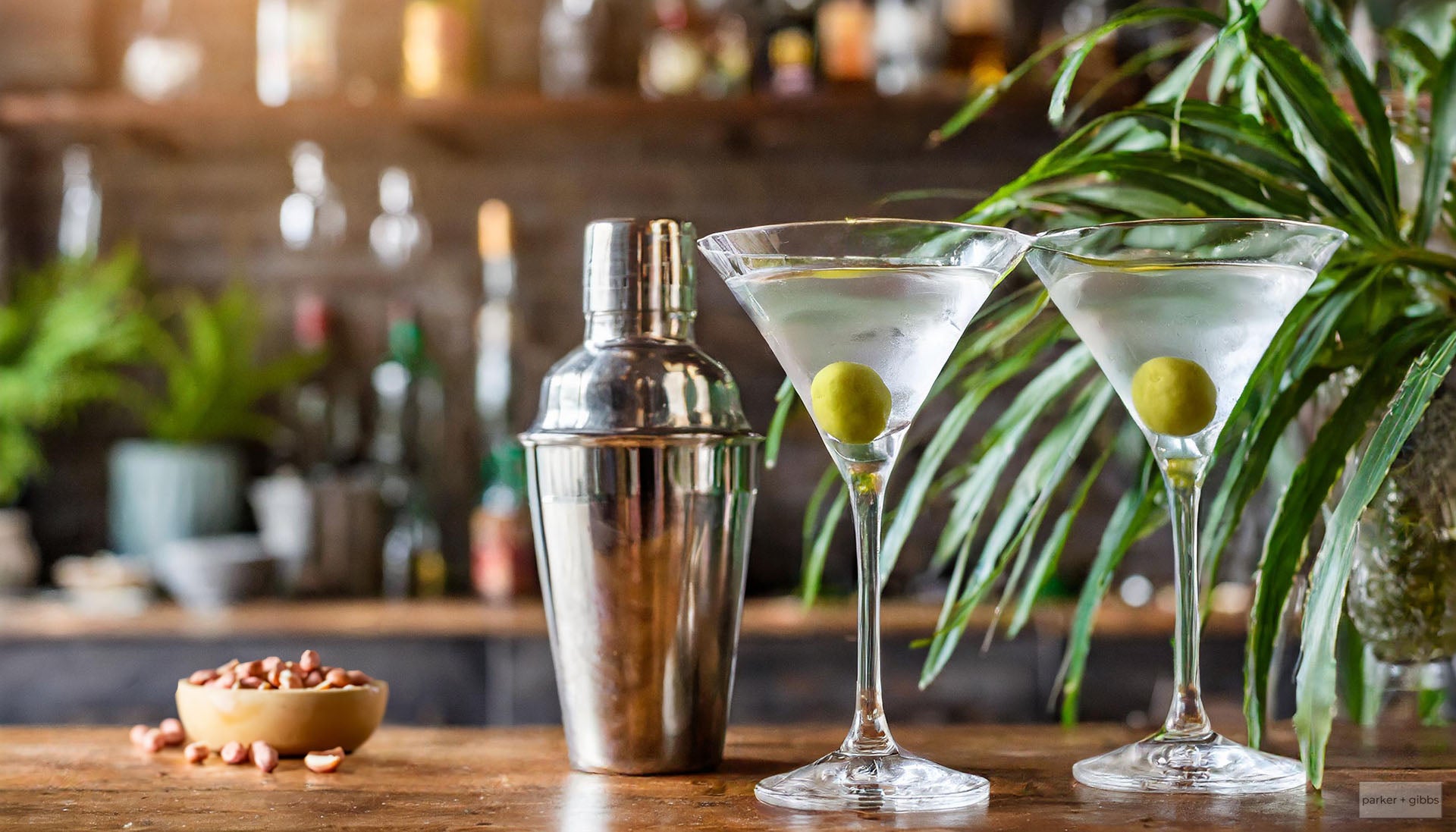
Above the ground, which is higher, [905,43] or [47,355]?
[905,43]

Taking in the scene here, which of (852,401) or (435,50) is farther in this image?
(435,50)

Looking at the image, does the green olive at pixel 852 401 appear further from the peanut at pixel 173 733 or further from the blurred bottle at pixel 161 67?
the blurred bottle at pixel 161 67

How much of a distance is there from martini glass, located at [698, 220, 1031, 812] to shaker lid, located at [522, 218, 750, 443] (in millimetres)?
64

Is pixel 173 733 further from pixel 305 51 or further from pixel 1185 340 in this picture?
pixel 305 51

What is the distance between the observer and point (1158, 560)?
2590mm

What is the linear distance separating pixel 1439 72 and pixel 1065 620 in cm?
147

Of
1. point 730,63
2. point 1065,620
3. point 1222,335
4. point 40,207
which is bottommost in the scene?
point 1065,620

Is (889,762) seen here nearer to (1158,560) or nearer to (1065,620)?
(1065,620)

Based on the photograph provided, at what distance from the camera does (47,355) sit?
7.89 feet

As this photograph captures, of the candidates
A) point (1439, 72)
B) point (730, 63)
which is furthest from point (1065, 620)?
point (1439, 72)

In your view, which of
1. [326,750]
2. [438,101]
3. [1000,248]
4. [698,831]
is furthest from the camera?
[438,101]

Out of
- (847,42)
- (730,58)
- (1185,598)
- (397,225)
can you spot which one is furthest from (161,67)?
(1185,598)

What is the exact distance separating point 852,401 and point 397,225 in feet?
6.88

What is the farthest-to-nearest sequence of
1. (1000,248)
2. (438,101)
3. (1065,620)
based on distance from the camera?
(438,101)
(1065,620)
(1000,248)
